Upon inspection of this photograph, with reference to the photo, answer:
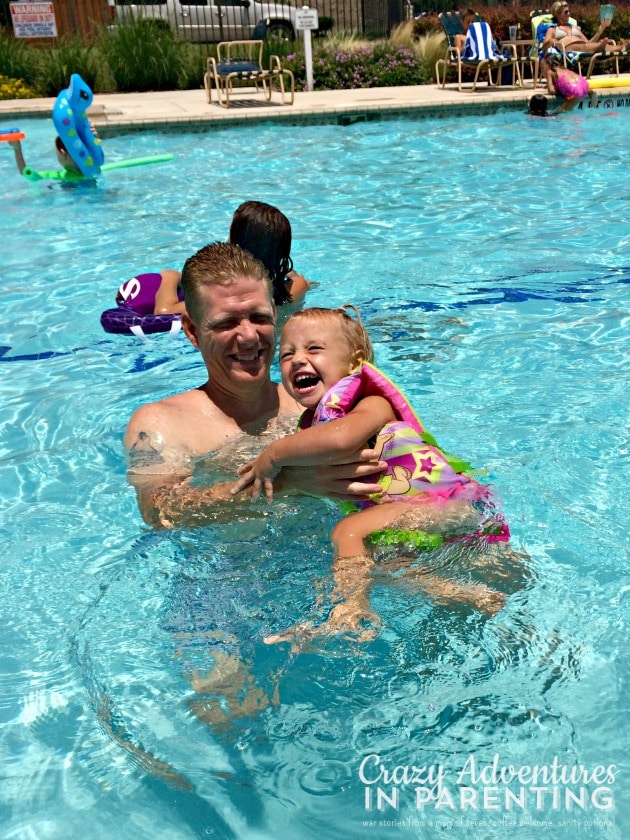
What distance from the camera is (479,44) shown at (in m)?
17.4

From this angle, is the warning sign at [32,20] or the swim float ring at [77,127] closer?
the swim float ring at [77,127]

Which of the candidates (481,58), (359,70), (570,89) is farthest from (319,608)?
(359,70)

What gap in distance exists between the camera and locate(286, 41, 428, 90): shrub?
19.2 meters

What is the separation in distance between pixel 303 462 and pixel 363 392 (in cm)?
37

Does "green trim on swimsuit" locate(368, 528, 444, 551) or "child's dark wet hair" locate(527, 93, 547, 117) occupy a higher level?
"child's dark wet hair" locate(527, 93, 547, 117)

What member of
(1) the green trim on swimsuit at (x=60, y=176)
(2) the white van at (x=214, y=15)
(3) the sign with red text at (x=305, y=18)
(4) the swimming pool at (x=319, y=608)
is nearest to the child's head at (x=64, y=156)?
(1) the green trim on swimsuit at (x=60, y=176)

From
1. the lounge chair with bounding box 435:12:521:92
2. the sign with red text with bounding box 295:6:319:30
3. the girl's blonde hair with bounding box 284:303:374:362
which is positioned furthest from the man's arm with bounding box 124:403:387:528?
the lounge chair with bounding box 435:12:521:92

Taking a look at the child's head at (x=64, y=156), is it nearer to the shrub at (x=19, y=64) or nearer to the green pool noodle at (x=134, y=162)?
the green pool noodle at (x=134, y=162)

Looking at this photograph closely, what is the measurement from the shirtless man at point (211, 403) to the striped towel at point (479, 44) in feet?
51.2

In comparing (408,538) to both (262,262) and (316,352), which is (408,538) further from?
(262,262)

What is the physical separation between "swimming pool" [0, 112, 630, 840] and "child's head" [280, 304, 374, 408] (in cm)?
62

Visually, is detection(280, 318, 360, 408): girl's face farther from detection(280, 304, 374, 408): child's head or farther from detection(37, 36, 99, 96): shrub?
detection(37, 36, 99, 96): shrub

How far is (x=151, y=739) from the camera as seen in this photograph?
108 inches

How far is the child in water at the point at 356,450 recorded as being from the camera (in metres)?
2.76
